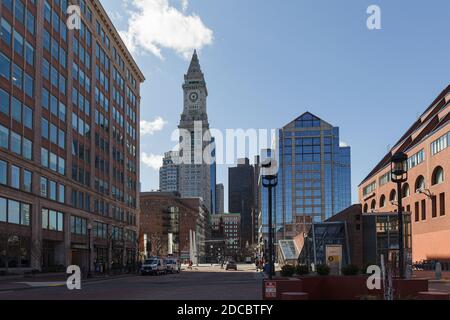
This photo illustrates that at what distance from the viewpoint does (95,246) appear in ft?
270

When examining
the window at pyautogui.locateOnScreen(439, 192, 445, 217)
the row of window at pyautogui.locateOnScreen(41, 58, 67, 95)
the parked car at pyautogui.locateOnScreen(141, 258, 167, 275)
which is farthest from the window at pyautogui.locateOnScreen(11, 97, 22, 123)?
the window at pyautogui.locateOnScreen(439, 192, 445, 217)

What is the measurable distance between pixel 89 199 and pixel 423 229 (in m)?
44.4

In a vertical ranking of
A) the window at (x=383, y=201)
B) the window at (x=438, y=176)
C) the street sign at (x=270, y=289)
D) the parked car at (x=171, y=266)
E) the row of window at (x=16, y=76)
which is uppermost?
the row of window at (x=16, y=76)

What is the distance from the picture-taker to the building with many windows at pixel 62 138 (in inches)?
2165

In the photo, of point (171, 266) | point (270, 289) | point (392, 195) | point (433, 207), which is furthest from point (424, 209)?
point (270, 289)

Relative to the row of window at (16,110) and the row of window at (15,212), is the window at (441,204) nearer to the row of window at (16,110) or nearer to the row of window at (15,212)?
the row of window at (15,212)

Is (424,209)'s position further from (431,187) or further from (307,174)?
(307,174)

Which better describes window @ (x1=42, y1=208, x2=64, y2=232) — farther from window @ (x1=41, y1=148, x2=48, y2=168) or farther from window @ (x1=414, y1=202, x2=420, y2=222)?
window @ (x1=414, y1=202, x2=420, y2=222)

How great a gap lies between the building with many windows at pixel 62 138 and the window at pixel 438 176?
39.5m

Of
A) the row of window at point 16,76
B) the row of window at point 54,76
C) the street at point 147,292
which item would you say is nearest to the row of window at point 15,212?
the row of window at point 16,76

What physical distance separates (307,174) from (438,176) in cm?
11253
